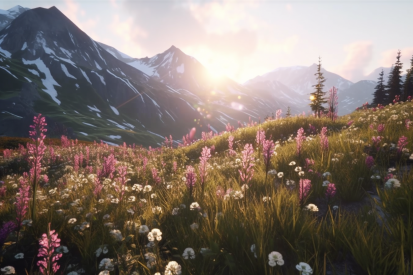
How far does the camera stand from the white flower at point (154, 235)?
8.09ft

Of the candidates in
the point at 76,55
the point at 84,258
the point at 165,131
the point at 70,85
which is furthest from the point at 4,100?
the point at 84,258

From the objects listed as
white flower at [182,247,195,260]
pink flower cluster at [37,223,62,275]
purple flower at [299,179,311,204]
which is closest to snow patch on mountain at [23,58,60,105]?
pink flower cluster at [37,223,62,275]

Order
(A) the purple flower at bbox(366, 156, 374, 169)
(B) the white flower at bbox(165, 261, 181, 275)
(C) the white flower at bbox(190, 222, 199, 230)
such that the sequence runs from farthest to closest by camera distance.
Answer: (A) the purple flower at bbox(366, 156, 374, 169) < (C) the white flower at bbox(190, 222, 199, 230) < (B) the white flower at bbox(165, 261, 181, 275)

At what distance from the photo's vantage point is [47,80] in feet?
428

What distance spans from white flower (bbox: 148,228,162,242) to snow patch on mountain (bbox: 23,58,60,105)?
451 ft

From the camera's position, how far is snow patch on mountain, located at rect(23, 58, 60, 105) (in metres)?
120

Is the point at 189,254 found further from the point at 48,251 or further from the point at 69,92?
the point at 69,92

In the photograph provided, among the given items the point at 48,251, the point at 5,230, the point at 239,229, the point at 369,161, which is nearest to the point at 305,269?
the point at 239,229

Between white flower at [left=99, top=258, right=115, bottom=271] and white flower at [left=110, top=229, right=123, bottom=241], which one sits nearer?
white flower at [left=99, top=258, right=115, bottom=271]

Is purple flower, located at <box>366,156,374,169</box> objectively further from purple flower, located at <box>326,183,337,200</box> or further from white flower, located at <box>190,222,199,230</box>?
white flower, located at <box>190,222,199,230</box>

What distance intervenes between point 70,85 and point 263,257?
524 ft

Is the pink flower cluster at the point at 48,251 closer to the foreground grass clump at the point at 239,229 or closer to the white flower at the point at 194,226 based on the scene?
the foreground grass clump at the point at 239,229

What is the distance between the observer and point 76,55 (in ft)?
586

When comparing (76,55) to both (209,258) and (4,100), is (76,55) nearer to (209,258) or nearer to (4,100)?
(4,100)
